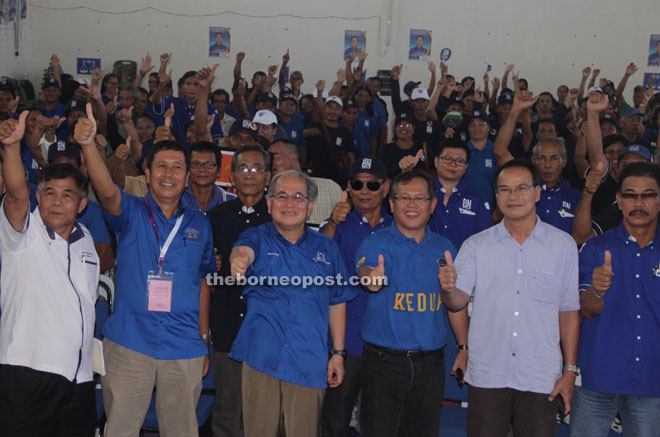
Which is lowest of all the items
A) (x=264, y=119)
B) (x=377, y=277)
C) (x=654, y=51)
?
(x=377, y=277)

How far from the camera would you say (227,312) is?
3.46 m

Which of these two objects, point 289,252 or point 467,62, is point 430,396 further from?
point 467,62

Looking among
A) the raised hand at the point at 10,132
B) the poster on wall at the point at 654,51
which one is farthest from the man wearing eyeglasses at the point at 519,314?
the poster on wall at the point at 654,51

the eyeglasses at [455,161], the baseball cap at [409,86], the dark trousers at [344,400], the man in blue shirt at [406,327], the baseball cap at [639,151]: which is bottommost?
the dark trousers at [344,400]

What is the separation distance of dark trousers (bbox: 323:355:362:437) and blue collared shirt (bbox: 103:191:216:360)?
0.79 m

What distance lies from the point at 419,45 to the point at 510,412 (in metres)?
9.90

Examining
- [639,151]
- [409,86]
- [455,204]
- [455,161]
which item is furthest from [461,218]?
[409,86]

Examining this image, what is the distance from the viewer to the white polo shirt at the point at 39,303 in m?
2.80

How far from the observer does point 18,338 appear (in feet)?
9.17

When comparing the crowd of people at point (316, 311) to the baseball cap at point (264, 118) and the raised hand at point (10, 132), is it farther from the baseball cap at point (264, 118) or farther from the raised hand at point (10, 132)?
the baseball cap at point (264, 118)

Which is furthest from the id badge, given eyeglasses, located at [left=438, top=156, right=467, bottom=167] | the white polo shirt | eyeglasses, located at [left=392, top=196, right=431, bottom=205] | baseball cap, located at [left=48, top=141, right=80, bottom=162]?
eyeglasses, located at [left=438, top=156, right=467, bottom=167]

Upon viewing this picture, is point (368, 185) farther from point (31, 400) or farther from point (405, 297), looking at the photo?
point (31, 400)

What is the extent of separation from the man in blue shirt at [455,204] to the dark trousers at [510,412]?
4.51 feet

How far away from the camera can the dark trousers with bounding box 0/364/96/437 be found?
279 cm
